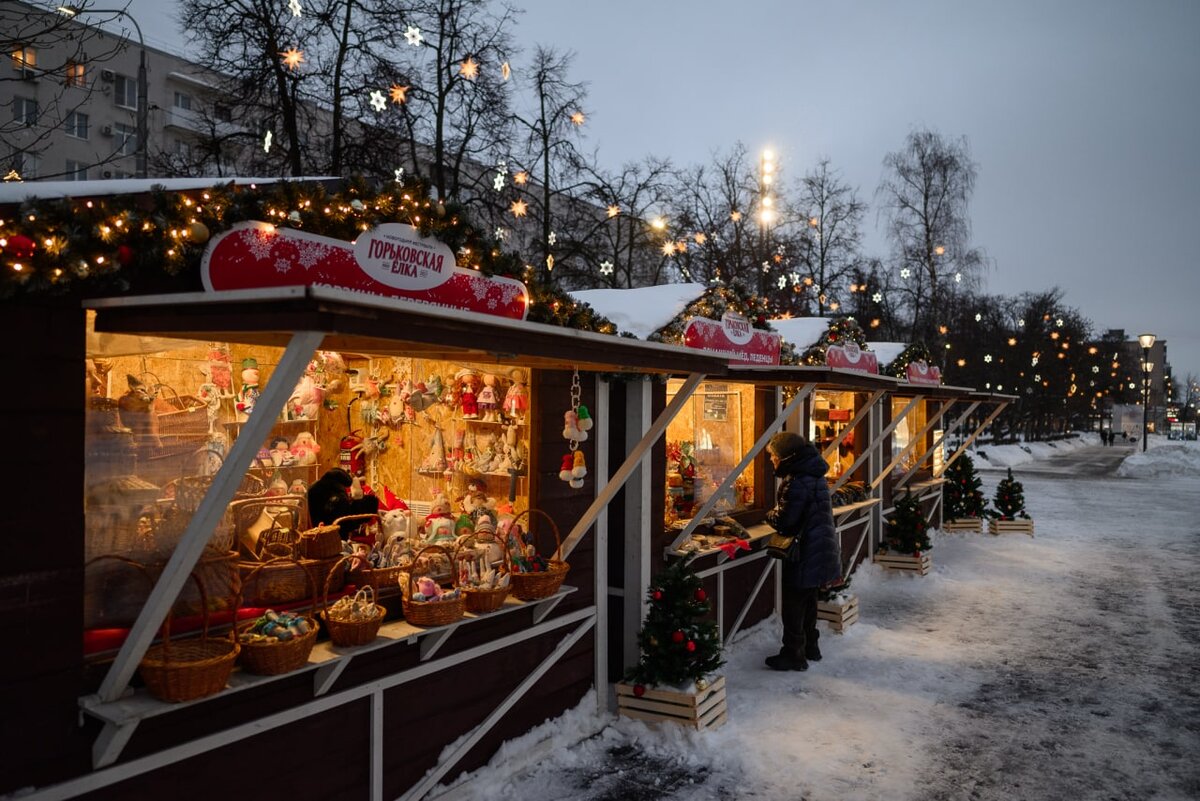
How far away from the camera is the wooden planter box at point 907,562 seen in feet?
39.4

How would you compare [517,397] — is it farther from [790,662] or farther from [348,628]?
[790,662]

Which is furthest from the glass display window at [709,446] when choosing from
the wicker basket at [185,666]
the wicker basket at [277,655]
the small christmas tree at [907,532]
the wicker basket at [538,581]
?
the wicker basket at [185,666]

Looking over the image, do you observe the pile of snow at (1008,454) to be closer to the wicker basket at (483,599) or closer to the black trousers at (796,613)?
the black trousers at (796,613)

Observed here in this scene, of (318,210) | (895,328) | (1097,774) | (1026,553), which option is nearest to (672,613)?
(1097,774)

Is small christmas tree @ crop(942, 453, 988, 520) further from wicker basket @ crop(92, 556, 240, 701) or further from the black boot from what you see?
wicker basket @ crop(92, 556, 240, 701)

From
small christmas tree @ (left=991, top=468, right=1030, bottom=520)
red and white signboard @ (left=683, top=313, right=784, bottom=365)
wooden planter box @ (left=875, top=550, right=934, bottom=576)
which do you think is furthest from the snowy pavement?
small christmas tree @ (left=991, top=468, right=1030, bottom=520)

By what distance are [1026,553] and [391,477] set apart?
39.0ft

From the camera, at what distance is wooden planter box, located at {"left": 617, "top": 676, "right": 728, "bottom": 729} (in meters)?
6.07

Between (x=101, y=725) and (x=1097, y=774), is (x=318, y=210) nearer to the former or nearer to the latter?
(x=101, y=725)

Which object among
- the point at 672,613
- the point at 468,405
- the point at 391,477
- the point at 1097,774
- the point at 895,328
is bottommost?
the point at 1097,774

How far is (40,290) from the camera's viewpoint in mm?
3119

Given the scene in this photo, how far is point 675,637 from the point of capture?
20.5 feet

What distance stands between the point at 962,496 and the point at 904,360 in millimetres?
5150

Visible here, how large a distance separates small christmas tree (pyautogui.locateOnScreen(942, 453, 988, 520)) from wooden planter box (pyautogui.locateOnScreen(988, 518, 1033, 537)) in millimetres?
681
